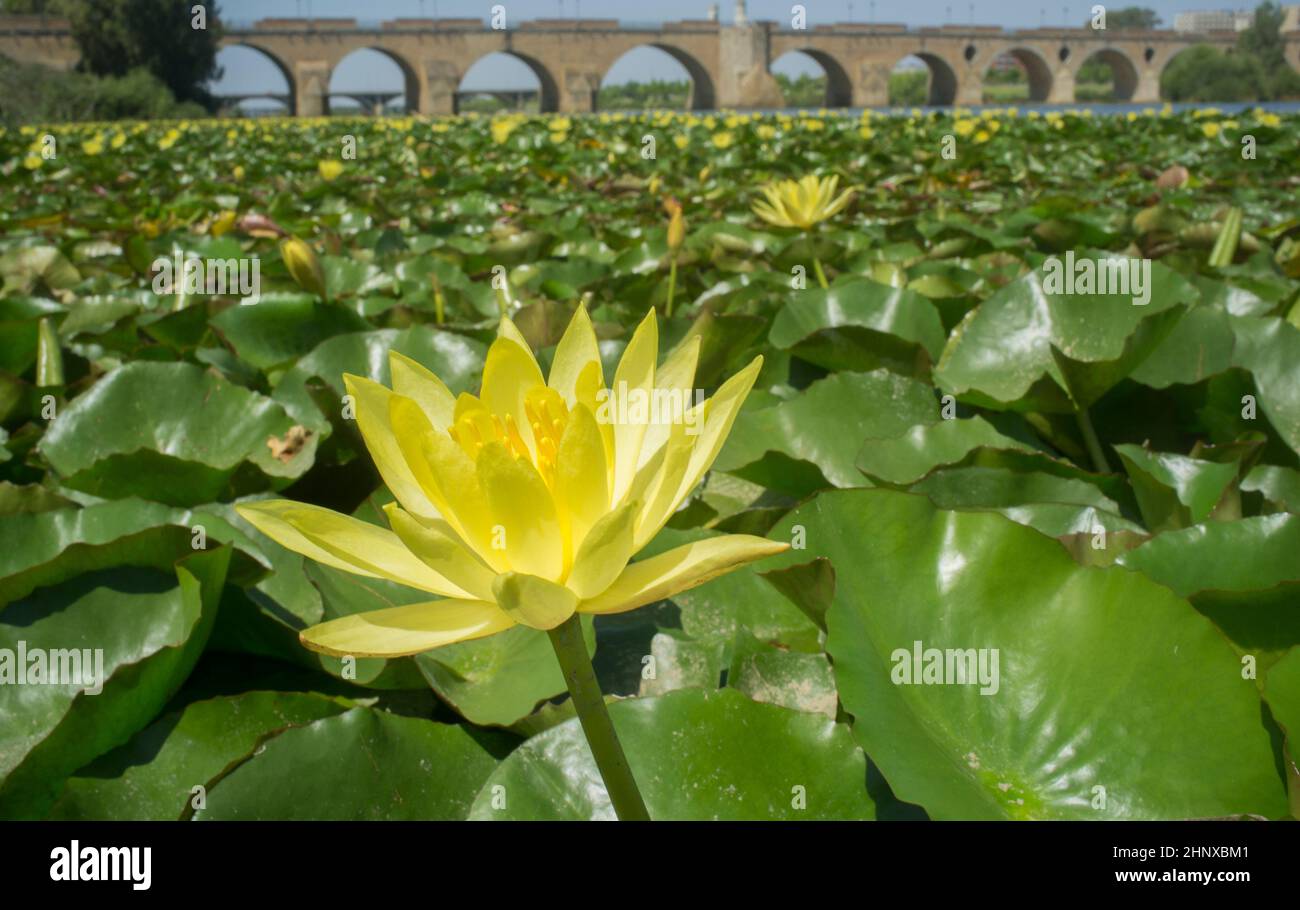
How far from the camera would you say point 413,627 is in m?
0.46

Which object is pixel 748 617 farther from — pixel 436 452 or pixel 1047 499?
pixel 436 452

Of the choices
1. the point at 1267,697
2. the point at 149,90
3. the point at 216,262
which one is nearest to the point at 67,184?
the point at 216,262

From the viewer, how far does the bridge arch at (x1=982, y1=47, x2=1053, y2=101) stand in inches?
1492

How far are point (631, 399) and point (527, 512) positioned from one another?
0.12 metres

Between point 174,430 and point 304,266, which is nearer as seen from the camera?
point 174,430

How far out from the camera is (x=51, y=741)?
0.68 metres

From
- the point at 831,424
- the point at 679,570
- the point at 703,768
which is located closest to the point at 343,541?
the point at 679,570

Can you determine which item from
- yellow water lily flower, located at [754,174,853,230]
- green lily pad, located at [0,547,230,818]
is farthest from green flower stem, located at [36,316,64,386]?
yellow water lily flower, located at [754,174,853,230]

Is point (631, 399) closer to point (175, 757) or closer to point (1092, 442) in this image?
point (175, 757)

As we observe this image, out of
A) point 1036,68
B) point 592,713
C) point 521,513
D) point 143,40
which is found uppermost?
point 1036,68

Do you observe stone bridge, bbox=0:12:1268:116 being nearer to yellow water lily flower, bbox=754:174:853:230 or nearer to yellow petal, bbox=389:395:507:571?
yellow water lily flower, bbox=754:174:853:230

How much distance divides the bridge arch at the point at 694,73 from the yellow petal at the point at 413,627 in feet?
120

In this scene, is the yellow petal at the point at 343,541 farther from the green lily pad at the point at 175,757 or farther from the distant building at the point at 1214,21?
the distant building at the point at 1214,21
